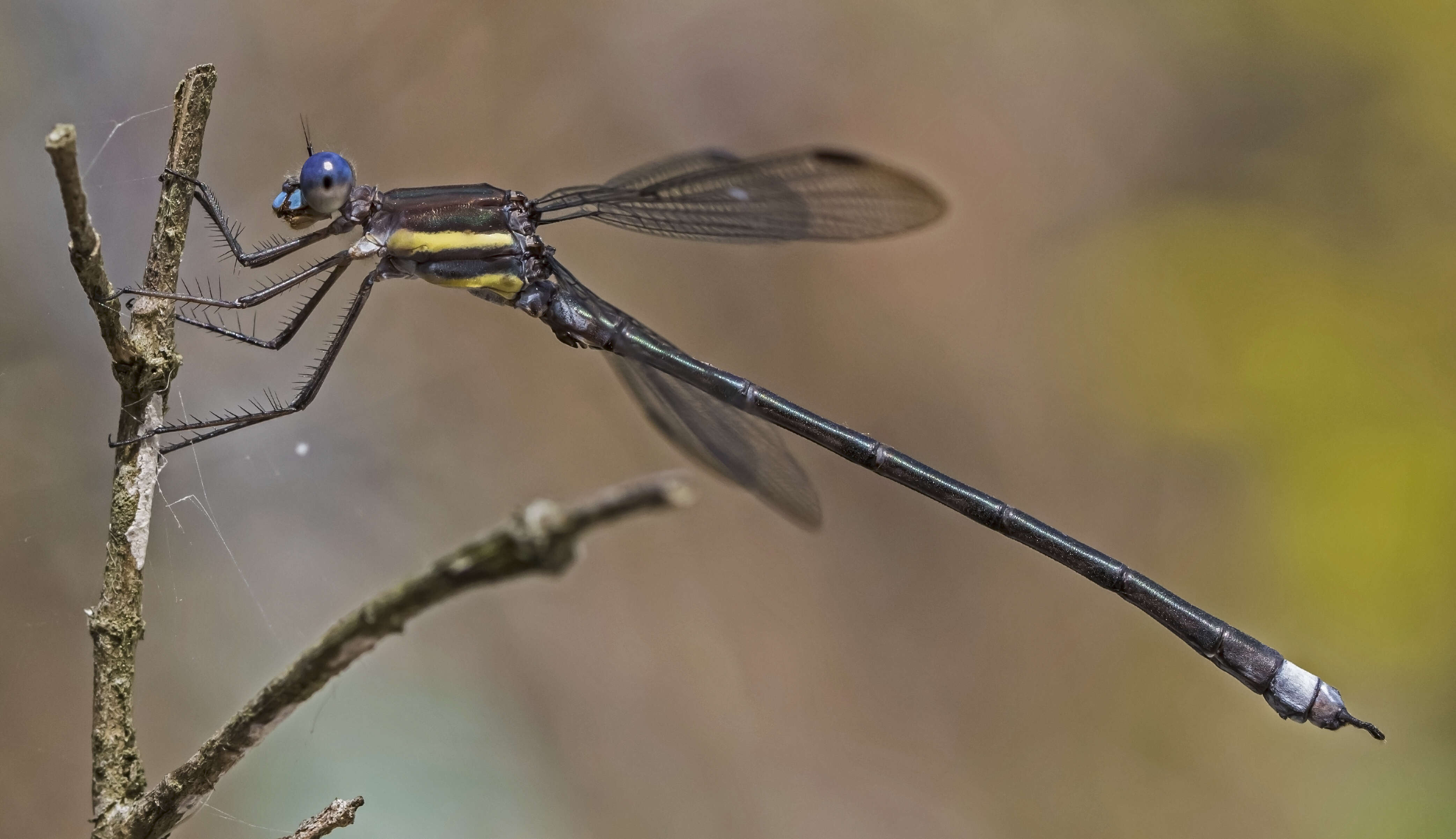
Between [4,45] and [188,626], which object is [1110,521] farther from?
[4,45]

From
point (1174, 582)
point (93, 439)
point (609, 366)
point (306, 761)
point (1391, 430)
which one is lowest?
point (306, 761)

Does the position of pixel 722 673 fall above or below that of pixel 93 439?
below

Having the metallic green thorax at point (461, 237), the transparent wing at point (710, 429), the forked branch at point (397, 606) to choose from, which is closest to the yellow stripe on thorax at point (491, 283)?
the metallic green thorax at point (461, 237)

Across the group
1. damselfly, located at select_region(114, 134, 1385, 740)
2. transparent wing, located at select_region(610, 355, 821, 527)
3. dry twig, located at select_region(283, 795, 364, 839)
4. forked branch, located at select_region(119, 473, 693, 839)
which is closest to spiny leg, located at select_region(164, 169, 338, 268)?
damselfly, located at select_region(114, 134, 1385, 740)

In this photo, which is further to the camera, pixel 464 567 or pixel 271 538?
pixel 271 538

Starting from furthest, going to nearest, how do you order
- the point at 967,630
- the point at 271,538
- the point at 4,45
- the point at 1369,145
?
the point at 1369,145
the point at 967,630
the point at 271,538
the point at 4,45

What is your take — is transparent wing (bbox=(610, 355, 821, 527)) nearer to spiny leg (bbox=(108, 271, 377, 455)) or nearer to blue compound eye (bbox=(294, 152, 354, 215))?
spiny leg (bbox=(108, 271, 377, 455))

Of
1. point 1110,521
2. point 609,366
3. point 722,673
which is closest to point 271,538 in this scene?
point 609,366

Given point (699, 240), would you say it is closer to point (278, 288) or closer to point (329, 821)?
point (278, 288)

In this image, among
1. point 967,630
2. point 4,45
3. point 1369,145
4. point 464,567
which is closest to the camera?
point 464,567
